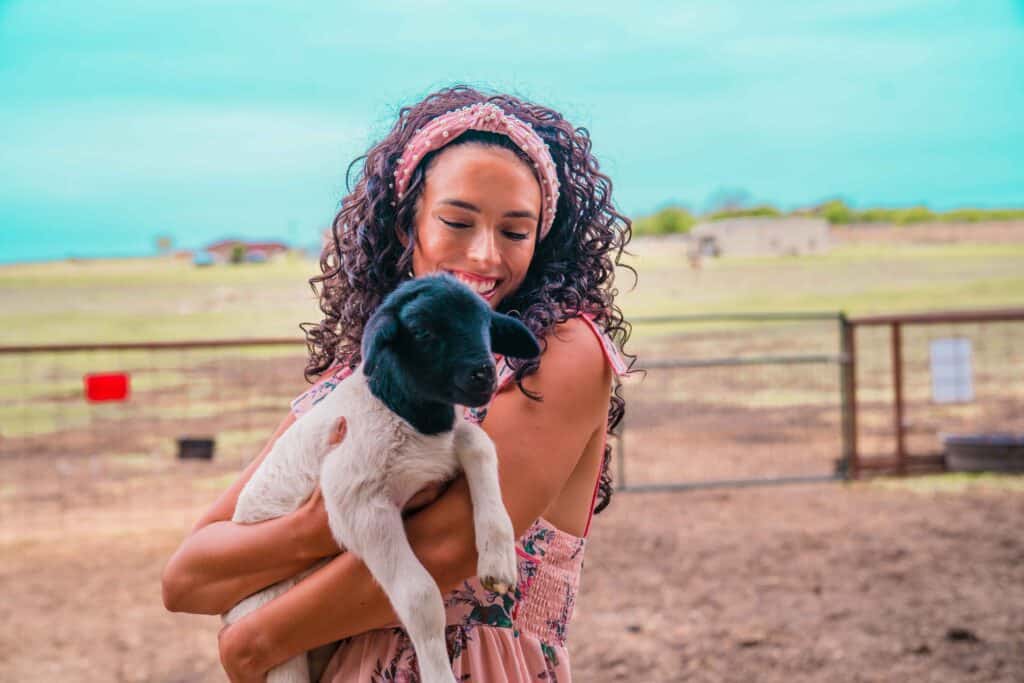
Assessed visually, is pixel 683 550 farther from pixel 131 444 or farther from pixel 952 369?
pixel 131 444

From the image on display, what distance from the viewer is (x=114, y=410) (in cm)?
1190

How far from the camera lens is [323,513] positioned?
5.32 feet

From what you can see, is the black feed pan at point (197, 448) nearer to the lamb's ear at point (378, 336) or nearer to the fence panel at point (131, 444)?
the fence panel at point (131, 444)

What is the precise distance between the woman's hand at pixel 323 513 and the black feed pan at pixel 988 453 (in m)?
7.65

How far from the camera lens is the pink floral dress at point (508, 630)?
172cm

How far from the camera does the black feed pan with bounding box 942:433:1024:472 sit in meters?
8.11

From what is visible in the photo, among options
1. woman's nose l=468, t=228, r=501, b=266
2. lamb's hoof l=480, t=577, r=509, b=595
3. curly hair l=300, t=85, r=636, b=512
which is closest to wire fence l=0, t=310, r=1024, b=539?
curly hair l=300, t=85, r=636, b=512

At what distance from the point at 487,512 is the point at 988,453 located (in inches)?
305

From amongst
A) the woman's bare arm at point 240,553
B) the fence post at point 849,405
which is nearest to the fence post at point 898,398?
the fence post at point 849,405

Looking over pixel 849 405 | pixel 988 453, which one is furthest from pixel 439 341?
pixel 988 453

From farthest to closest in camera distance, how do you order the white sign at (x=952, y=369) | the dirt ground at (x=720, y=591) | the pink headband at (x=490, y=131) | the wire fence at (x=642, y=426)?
the white sign at (x=952, y=369) → the wire fence at (x=642, y=426) → the dirt ground at (x=720, y=591) → the pink headband at (x=490, y=131)

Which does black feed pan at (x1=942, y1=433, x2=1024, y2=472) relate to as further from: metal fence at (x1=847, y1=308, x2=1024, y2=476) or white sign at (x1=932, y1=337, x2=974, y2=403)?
white sign at (x1=932, y1=337, x2=974, y2=403)

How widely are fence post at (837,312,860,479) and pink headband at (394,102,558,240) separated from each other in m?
6.72

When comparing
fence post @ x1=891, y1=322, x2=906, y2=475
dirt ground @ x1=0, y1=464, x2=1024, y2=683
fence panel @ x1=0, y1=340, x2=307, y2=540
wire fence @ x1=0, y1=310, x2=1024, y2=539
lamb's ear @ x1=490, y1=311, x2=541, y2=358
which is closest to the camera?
lamb's ear @ x1=490, y1=311, x2=541, y2=358
